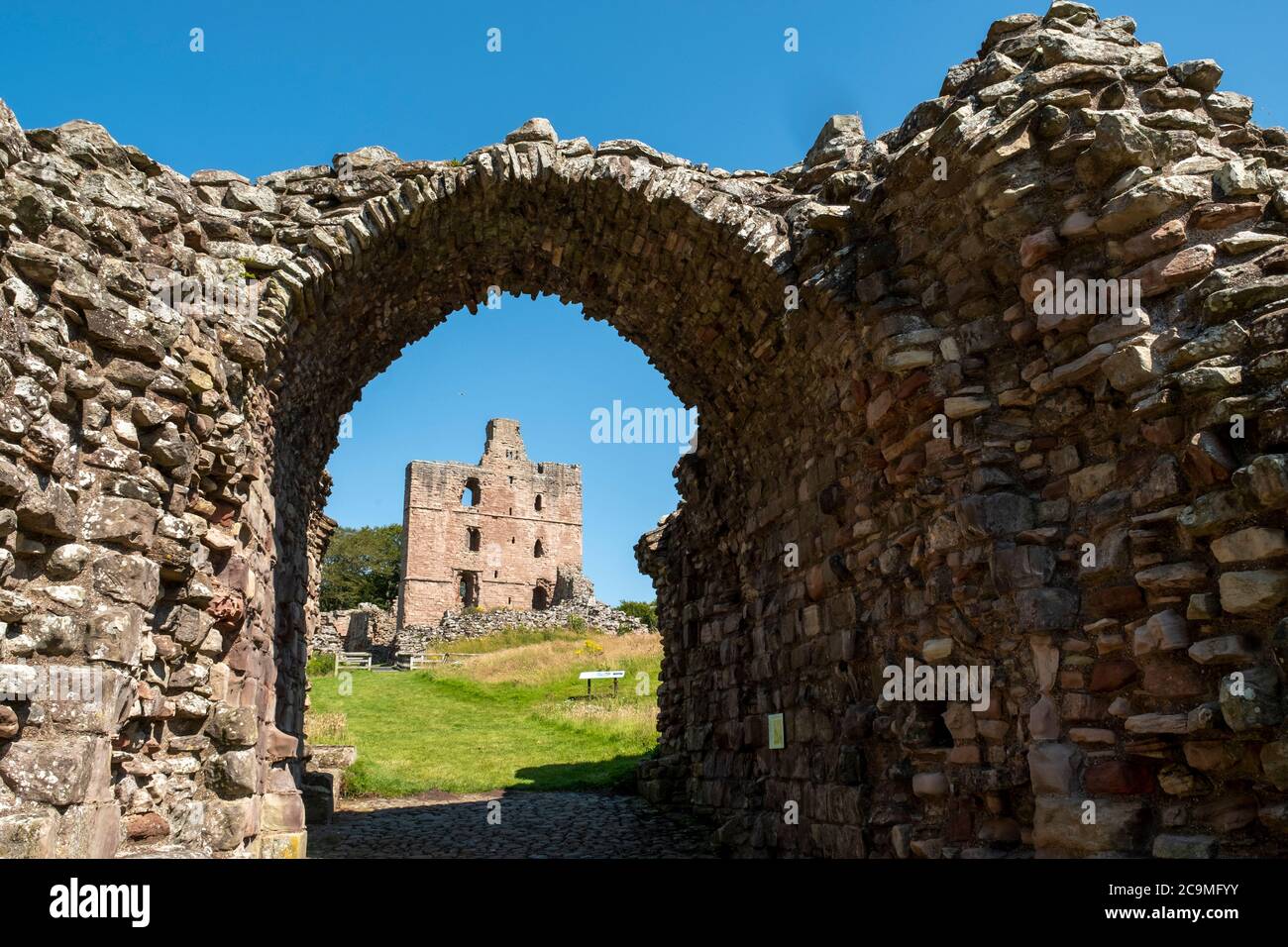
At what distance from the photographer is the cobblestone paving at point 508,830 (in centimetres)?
779

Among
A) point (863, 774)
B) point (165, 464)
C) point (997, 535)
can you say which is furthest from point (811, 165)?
point (165, 464)

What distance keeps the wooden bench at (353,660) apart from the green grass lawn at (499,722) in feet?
2.86

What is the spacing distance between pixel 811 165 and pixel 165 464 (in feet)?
16.7

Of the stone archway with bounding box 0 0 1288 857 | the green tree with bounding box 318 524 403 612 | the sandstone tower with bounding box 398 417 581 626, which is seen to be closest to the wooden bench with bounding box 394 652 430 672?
the sandstone tower with bounding box 398 417 581 626

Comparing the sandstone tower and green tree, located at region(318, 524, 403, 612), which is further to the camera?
green tree, located at region(318, 524, 403, 612)

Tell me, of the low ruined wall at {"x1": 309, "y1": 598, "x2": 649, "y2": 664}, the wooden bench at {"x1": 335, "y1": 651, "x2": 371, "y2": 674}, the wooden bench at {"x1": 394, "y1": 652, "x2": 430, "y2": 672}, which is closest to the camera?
the wooden bench at {"x1": 335, "y1": 651, "x2": 371, "y2": 674}

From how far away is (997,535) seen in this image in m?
4.79

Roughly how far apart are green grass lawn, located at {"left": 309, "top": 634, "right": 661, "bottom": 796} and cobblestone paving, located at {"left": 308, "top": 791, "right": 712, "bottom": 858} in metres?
0.90

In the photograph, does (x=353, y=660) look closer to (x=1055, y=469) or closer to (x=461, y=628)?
(x=461, y=628)

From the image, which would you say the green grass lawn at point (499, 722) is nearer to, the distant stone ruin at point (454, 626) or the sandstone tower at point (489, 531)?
the distant stone ruin at point (454, 626)

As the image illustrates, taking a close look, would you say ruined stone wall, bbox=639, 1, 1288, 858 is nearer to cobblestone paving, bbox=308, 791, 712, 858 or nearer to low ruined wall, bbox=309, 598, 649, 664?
cobblestone paving, bbox=308, 791, 712, 858

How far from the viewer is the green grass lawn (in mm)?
12141

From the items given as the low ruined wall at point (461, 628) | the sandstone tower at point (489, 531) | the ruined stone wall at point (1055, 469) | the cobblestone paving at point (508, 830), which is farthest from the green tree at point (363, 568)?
the ruined stone wall at point (1055, 469)
